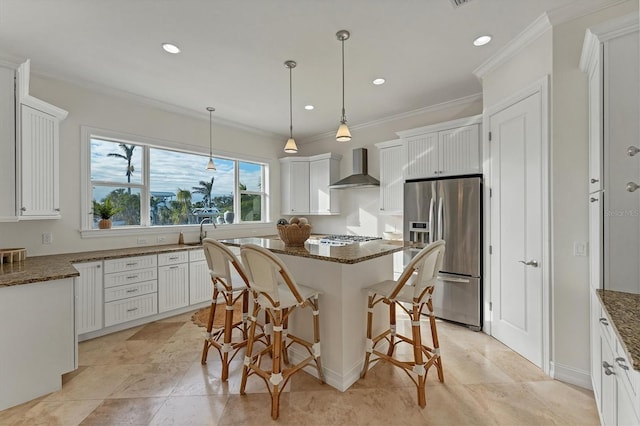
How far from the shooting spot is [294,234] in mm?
2424

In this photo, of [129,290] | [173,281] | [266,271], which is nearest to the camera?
[266,271]

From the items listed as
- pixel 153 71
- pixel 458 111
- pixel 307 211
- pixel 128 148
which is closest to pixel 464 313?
pixel 458 111

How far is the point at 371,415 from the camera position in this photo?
1.83m

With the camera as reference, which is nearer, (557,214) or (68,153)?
(557,214)

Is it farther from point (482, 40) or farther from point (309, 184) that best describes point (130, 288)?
point (482, 40)

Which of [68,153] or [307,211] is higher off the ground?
[68,153]

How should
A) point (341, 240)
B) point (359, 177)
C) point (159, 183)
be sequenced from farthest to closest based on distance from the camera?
1. point (359, 177)
2. point (159, 183)
3. point (341, 240)

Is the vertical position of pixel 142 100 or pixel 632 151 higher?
pixel 142 100

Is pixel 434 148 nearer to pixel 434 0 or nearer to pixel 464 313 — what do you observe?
pixel 434 0

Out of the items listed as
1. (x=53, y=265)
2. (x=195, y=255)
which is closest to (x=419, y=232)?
(x=195, y=255)

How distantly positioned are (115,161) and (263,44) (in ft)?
8.61

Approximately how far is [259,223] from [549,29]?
4.54m

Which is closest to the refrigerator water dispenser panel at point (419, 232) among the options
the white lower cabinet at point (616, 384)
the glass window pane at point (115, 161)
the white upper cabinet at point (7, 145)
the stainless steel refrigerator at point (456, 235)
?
the stainless steel refrigerator at point (456, 235)

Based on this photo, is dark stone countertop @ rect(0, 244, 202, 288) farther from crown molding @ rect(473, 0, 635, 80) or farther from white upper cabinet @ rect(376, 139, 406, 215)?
crown molding @ rect(473, 0, 635, 80)
